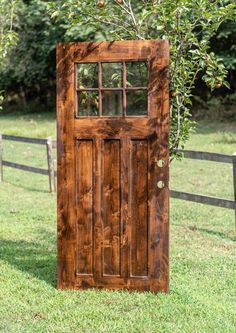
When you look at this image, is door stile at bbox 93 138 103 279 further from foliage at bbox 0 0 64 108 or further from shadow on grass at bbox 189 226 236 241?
foliage at bbox 0 0 64 108

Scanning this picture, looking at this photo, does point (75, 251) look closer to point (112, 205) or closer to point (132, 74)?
point (112, 205)

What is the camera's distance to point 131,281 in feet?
17.1

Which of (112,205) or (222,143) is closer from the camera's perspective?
(112,205)

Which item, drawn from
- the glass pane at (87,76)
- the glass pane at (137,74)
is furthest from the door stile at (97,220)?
the glass pane at (137,74)

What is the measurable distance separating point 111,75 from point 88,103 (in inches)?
12.8

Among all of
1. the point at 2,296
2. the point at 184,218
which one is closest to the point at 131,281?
the point at 2,296

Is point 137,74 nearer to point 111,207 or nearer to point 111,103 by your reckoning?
point 111,103

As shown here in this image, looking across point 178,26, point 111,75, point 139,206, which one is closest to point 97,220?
point 139,206

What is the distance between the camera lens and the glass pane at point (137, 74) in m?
→ 5.06

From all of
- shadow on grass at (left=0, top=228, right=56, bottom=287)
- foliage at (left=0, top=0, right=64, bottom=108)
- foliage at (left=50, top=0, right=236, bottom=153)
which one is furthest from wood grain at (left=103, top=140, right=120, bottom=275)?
foliage at (left=0, top=0, right=64, bottom=108)

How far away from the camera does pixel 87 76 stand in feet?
16.9

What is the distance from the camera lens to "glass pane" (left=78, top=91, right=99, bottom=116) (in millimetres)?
5141

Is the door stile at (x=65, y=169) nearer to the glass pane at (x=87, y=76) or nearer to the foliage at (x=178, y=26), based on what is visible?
the glass pane at (x=87, y=76)

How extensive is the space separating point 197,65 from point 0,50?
3764 millimetres
